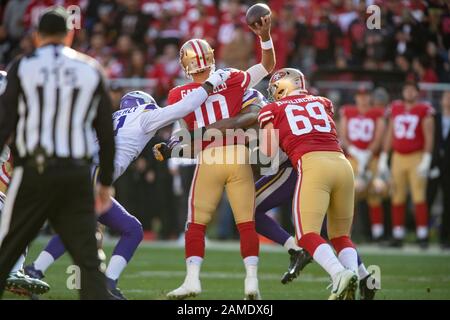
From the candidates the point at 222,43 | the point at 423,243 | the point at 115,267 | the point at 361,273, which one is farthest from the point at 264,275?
the point at 222,43

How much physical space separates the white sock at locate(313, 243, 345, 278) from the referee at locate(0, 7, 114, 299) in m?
1.94

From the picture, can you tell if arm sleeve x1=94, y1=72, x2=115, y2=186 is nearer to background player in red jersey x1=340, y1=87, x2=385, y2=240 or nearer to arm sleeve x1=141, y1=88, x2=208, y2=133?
arm sleeve x1=141, y1=88, x2=208, y2=133

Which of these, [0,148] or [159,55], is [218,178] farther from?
[159,55]

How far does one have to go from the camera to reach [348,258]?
723 cm

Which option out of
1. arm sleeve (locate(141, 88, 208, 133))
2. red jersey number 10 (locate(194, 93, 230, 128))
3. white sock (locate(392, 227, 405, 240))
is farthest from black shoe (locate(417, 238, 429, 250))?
arm sleeve (locate(141, 88, 208, 133))

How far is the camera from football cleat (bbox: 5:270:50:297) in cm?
729

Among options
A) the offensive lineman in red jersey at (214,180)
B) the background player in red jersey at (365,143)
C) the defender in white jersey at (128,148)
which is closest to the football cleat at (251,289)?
the offensive lineman in red jersey at (214,180)

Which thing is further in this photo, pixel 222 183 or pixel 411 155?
pixel 411 155

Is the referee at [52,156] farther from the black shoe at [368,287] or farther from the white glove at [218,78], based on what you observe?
the black shoe at [368,287]

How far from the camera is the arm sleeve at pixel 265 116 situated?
23.8 feet

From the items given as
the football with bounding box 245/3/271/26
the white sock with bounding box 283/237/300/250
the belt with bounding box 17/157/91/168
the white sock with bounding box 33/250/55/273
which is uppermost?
the football with bounding box 245/3/271/26

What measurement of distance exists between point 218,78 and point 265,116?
47 cm

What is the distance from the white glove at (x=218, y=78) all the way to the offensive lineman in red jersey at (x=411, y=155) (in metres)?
5.66

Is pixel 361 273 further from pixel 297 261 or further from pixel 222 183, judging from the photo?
pixel 222 183
